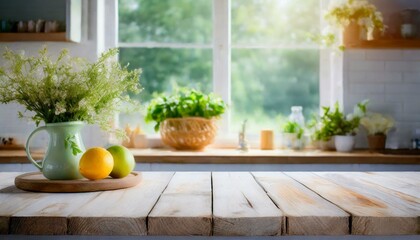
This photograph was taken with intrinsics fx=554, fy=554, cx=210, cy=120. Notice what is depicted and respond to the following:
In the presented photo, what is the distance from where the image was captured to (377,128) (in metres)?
3.78

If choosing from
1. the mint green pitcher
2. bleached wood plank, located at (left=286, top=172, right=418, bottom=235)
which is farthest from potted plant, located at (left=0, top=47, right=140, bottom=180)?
bleached wood plank, located at (left=286, top=172, right=418, bottom=235)

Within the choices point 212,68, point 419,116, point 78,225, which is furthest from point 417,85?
point 78,225

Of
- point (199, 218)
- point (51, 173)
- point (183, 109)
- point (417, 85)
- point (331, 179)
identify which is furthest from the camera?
point (417, 85)

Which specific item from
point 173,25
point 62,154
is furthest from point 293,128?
point 62,154

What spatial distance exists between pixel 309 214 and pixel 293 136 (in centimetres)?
263

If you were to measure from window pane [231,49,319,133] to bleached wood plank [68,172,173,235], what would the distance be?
270cm

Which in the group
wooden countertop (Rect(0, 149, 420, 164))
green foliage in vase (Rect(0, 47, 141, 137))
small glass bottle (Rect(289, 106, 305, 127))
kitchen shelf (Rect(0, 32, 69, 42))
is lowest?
wooden countertop (Rect(0, 149, 420, 164))

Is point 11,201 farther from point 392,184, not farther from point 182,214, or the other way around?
point 392,184

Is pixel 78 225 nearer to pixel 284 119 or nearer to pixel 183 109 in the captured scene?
pixel 183 109

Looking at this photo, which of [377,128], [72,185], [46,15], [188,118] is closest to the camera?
[72,185]

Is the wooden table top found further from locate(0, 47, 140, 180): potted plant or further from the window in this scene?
the window

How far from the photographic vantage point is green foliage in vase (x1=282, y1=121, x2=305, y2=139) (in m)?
3.86

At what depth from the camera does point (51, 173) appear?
1.74 metres

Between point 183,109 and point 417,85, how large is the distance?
1700mm
